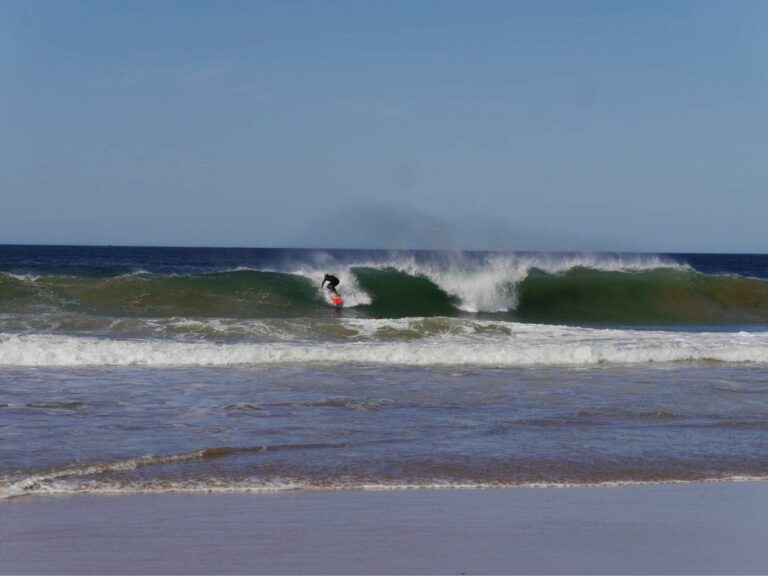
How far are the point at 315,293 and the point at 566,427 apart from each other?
1666cm

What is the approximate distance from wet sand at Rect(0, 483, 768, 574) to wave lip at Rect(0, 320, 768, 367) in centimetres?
717

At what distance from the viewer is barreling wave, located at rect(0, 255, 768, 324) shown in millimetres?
21938

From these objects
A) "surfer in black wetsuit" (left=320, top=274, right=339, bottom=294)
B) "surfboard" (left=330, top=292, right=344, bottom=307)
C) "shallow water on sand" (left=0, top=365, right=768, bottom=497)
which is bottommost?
"shallow water on sand" (left=0, top=365, right=768, bottom=497)

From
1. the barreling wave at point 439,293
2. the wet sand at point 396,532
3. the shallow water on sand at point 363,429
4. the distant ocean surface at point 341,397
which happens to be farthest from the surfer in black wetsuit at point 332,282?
the wet sand at point 396,532

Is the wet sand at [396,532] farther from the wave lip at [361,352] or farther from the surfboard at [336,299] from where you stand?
the surfboard at [336,299]

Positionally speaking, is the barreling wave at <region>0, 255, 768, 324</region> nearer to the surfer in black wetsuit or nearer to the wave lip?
the surfer in black wetsuit

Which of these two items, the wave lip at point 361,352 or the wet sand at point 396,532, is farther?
the wave lip at point 361,352

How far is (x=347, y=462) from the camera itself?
23.1 feet

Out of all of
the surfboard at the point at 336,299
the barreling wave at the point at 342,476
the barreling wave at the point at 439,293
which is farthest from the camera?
the surfboard at the point at 336,299

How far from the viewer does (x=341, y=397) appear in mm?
9914

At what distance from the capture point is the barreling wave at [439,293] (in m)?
21.9

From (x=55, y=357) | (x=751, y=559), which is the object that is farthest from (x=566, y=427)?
(x=55, y=357)

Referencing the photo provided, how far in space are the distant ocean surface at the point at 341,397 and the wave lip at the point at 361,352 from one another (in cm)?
3

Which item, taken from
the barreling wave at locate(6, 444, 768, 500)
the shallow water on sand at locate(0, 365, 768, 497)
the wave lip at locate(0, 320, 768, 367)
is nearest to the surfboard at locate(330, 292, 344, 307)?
the wave lip at locate(0, 320, 768, 367)
